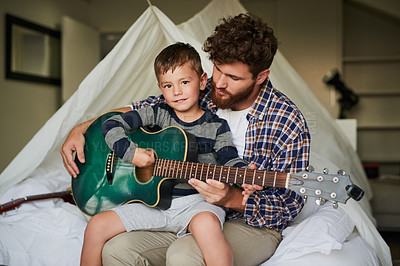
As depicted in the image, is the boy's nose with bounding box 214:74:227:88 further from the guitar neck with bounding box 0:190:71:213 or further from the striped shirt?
the guitar neck with bounding box 0:190:71:213

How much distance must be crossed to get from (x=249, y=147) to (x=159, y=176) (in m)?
0.36

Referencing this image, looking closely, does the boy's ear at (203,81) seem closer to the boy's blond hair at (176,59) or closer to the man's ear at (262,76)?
the boy's blond hair at (176,59)

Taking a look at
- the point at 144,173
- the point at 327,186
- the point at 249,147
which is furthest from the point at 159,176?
the point at 327,186

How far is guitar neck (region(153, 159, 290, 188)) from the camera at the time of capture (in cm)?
122

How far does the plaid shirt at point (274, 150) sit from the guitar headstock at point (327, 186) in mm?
257

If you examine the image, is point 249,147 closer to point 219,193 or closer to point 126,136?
point 219,193

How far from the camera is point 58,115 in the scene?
1884 mm

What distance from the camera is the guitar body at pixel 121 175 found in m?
1.42

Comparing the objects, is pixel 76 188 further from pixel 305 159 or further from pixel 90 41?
pixel 90 41

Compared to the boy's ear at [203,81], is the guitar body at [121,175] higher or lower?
lower

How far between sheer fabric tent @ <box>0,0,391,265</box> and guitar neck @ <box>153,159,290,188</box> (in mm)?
281

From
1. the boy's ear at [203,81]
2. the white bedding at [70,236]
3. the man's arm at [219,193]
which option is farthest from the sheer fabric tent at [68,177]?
the boy's ear at [203,81]

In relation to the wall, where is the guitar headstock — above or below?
below

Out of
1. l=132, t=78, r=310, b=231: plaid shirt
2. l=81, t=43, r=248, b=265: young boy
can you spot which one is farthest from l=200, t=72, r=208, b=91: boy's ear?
l=132, t=78, r=310, b=231: plaid shirt
